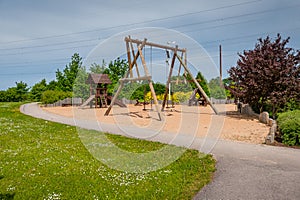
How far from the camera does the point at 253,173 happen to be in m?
5.39

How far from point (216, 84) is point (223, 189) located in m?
34.1

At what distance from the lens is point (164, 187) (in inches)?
184

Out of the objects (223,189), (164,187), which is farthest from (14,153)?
(223,189)

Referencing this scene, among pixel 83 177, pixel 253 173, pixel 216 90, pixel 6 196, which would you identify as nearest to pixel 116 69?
pixel 216 90

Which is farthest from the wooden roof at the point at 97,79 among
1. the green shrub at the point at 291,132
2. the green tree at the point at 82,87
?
the green shrub at the point at 291,132

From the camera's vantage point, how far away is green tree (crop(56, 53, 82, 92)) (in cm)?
3822

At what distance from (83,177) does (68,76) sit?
35353 millimetres

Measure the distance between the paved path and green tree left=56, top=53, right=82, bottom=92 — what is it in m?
33.1

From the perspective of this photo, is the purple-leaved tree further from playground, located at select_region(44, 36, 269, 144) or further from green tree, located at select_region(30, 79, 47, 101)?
green tree, located at select_region(30, 79, 47, 101)

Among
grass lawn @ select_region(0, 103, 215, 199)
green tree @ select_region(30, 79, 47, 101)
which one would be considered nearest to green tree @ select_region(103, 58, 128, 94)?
green tree @ select_region(30, 79, 47, 101)

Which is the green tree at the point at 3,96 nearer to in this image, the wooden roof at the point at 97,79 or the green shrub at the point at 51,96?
the green shrub at the point at 51,96

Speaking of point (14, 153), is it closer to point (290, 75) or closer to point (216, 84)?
point (290, 75)

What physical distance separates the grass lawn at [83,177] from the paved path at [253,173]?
33 centimetres

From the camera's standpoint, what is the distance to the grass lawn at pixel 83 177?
4402mm
